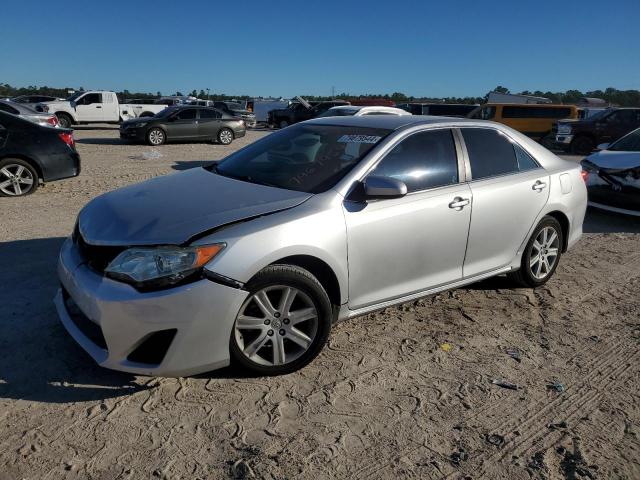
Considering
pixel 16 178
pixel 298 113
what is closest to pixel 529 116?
pixel 298 113

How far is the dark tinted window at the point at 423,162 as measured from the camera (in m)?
3.79

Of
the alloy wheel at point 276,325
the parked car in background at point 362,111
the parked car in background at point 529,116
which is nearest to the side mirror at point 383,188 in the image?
the alloy wheel at point 276,325

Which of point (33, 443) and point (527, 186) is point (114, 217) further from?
point (527, 186)

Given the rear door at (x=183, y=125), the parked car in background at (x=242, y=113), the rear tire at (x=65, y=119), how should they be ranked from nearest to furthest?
the rear door at (x=183, y=125) < the rear tire at (x=65, y=119) < the parked car in background at (x=242, y=113)

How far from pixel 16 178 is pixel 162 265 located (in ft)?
20.9

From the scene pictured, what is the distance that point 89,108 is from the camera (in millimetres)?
23891

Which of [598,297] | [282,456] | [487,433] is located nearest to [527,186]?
[598,297]

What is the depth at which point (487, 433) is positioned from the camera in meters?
2.84

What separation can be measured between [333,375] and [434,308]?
4.67ft

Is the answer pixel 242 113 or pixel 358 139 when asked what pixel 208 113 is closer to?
pixel 242 113

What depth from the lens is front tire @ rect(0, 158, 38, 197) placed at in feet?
26.0

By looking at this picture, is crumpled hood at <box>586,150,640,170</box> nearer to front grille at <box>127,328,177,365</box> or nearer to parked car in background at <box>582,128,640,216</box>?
parked car in background at <box>582,128,640,216</box>

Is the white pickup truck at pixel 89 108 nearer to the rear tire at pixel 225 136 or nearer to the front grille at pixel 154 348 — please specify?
the rear tire at pixel 225 136

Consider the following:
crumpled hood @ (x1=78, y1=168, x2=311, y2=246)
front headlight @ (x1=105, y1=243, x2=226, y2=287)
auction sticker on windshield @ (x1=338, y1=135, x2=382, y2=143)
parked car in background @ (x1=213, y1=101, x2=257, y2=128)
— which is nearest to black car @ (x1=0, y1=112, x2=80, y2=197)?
crumpled hood @ (x1=78, y1=168, x2=311, y2=246)
